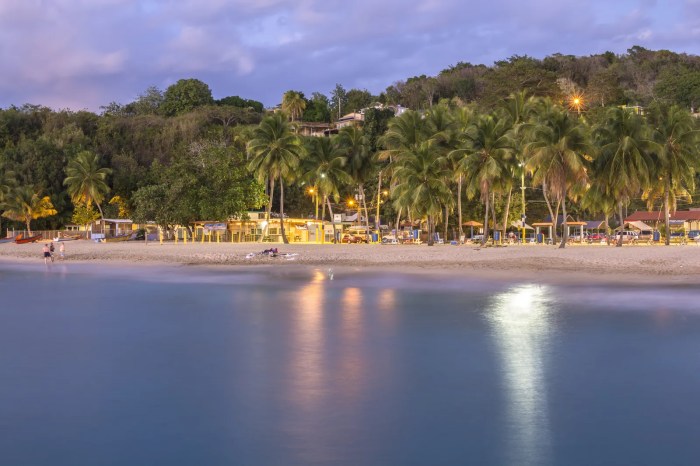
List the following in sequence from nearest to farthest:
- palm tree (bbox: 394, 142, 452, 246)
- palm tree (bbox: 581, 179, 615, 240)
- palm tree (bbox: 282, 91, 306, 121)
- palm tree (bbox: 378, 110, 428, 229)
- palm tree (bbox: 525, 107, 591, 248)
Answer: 1. palm tree (bbox: 525, 107, 591, 248)
2. palm tree (bbox: 581, 179, 615, 240)
3. palm tree (bbox: 394, 142, 452, 246)
4. palm tree (bbox: 378, 110, 428, 229)
5. palm tree (bbox: 282, 91, 306, 121)

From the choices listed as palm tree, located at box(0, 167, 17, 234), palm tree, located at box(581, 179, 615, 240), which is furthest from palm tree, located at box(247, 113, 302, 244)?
palm tree, located at box(0, 167, 17, 234)

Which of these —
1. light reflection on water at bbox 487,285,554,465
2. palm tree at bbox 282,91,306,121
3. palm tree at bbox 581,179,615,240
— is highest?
palm tree at bbox 282,91,306,121

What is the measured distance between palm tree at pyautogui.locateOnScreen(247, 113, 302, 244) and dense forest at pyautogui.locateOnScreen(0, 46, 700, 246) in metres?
0.13

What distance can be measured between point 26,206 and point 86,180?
21.8ft

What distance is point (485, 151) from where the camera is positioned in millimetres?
47281

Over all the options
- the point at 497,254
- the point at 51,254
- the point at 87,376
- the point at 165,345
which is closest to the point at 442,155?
the point at 497,254

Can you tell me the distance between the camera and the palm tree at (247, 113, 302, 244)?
184 ft

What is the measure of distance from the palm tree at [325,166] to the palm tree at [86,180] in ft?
77.3

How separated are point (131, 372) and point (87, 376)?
86 cm

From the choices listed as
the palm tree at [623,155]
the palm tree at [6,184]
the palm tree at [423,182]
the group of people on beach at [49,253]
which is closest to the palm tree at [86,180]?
the palm tree at [6,184]

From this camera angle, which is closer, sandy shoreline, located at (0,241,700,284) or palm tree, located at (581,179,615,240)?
sandy shoreline, located at (0,241,700,284)

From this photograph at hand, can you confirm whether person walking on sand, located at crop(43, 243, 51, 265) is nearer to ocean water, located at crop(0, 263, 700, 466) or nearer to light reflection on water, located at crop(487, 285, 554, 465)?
ocean water, located at crop(0, 263, 700, 466)

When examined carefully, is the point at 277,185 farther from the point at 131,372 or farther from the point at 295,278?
the point at 131,372

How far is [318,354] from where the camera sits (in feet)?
51.8
